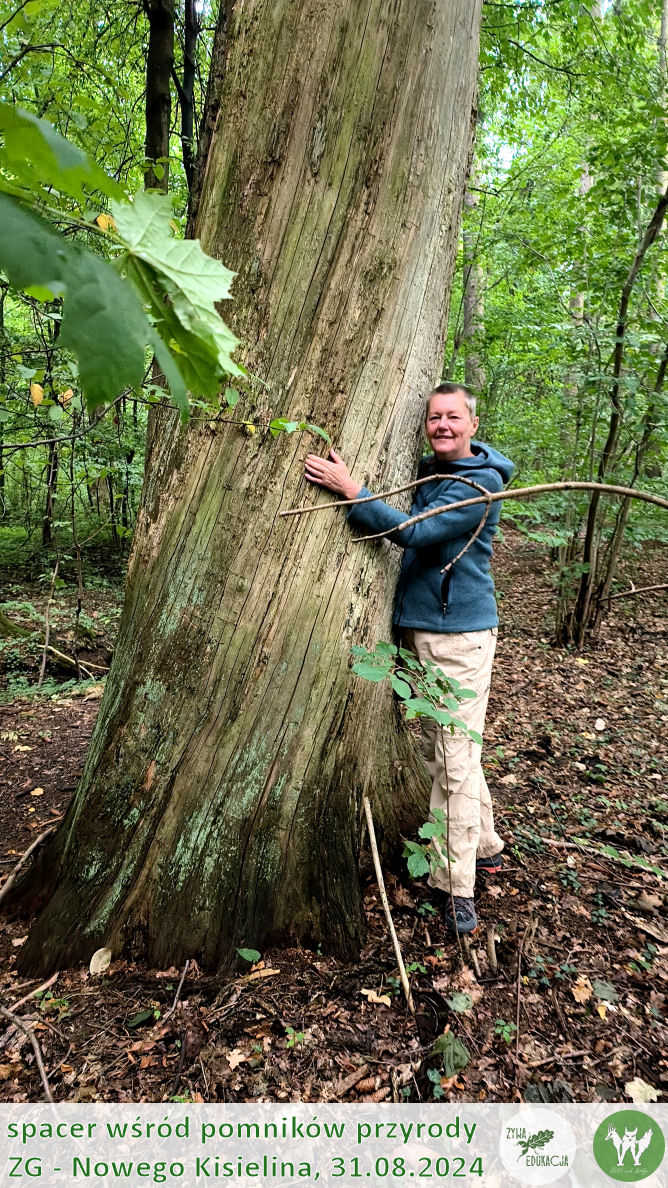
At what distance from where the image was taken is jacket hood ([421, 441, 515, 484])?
239 cm

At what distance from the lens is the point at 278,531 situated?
192 centimetres

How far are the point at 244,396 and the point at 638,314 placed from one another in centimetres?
477

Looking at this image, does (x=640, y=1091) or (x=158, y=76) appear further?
(x=158, y=76)

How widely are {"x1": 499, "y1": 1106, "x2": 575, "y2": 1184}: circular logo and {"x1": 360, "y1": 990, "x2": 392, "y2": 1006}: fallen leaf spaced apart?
0.43 m

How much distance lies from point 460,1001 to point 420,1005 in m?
0.14

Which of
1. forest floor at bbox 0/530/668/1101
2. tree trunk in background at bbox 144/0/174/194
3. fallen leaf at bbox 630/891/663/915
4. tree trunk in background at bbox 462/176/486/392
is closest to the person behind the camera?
forest floor at bbox 0/530/668/1101

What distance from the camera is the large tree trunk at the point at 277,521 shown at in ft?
5.95

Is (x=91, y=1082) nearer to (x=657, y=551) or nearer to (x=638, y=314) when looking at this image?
(x=638, y=314)

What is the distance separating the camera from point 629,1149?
1.63 metres

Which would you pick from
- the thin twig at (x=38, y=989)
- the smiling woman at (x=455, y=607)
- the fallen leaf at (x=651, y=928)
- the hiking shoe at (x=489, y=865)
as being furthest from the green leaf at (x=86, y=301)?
the fallen leaf at (x=651, y=928)

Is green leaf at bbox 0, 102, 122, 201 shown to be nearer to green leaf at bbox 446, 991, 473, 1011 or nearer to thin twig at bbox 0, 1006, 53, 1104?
thin twig at bbox 0, 1006, 53, 1104

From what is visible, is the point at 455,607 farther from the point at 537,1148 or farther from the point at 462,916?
the point at 537,1148

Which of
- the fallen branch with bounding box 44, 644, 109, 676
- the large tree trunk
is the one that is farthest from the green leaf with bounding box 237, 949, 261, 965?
the fallen branch with bounding box 44, 644, 109, 676

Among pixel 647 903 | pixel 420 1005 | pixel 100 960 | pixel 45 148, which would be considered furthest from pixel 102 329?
pixel 647 903
